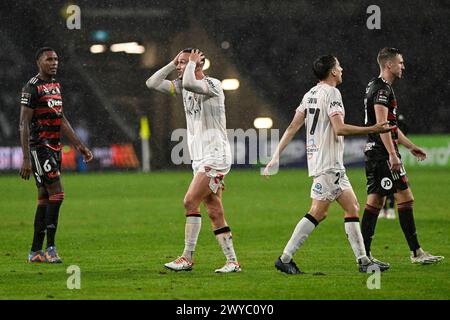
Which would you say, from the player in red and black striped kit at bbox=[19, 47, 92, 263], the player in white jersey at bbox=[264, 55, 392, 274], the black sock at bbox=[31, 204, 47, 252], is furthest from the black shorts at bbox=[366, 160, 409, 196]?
the black sock at bbox=[31, 204, 47, 252]

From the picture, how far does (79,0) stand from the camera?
133 ft

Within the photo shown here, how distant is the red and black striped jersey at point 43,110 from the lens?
11508 mm

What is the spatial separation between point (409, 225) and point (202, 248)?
3.02m

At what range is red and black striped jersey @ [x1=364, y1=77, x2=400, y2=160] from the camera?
10.6 meters

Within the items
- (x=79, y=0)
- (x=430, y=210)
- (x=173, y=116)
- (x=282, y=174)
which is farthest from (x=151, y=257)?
(x=79, y=0)

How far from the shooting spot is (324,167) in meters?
9.95

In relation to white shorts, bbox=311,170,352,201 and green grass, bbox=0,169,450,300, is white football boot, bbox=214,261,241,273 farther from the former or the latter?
white shorts, bbox=311,170,352,201

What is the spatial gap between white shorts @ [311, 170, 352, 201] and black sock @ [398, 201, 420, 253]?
141cm

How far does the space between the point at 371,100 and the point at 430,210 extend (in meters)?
8.22

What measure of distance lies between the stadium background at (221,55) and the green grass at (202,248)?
43.5 ft

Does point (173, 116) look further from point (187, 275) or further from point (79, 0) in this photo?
point (187, 275)

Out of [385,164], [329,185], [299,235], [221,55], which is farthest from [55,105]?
[221,55]

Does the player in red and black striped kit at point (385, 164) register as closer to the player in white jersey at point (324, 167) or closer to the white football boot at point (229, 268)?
the player in white jersey at point (324, 167)

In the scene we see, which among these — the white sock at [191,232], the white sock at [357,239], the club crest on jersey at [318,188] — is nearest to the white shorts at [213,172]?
the white sock at [191,232]
